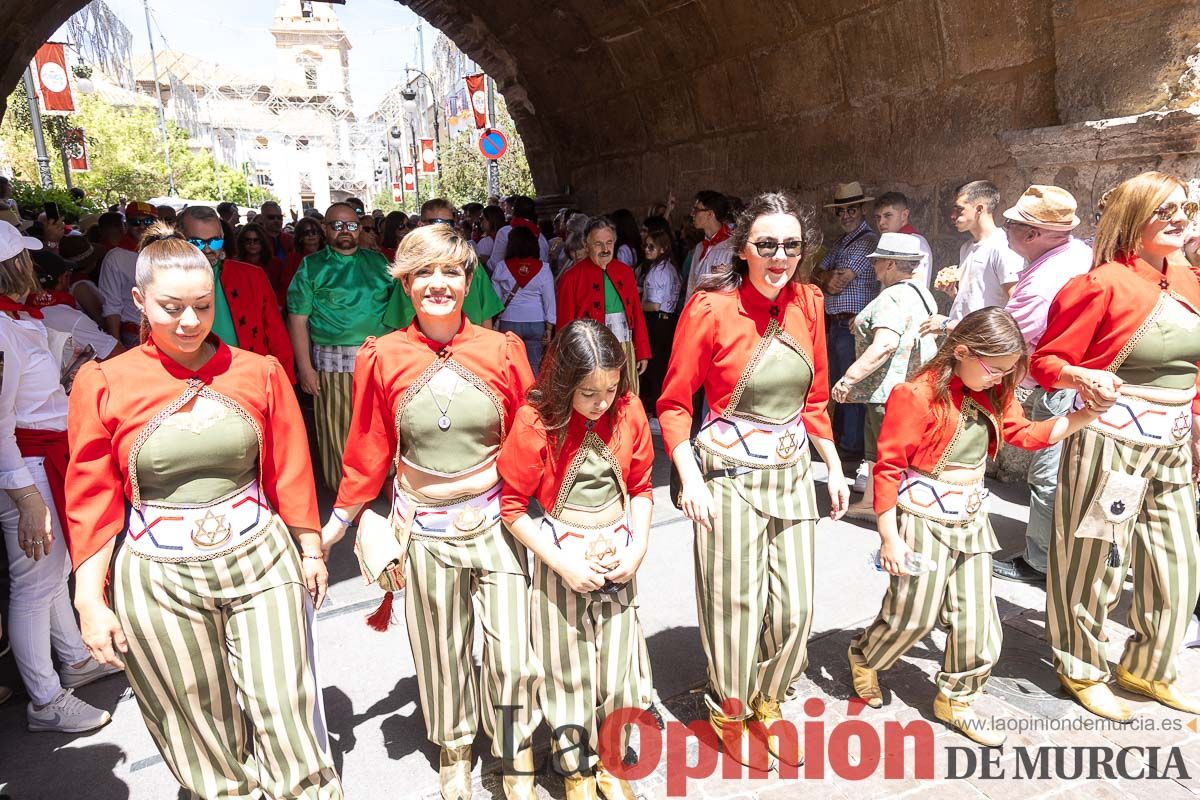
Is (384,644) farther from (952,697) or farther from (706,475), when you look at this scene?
(952,697)

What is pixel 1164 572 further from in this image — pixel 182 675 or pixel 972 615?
pixel 182 675

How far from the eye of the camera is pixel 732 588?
7.89 feet

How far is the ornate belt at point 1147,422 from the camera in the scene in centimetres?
252

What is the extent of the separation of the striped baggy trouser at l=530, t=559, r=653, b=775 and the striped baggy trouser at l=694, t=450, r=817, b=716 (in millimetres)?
313

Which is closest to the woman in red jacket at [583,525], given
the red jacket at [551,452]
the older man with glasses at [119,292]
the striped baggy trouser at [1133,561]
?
the red jacket at [551,452]

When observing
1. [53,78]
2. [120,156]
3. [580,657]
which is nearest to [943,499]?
[580,657]

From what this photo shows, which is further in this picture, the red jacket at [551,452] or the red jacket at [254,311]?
the red jacket at [254,311]

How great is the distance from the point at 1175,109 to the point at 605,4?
515 centimetres

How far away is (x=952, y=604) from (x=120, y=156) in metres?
44.5

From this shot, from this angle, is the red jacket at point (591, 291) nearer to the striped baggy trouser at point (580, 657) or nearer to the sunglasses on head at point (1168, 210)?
the striped baggy trouser at point (580, 657)

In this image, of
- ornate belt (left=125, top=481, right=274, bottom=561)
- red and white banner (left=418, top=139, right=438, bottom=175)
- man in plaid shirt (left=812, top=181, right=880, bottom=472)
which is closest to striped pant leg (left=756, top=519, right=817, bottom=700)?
ornate belt (left=125, top=481, right=274, bottom=561)

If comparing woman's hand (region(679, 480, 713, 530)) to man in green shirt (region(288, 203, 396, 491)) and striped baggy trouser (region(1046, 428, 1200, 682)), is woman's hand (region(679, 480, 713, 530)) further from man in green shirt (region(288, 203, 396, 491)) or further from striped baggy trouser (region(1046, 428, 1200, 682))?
man in green shirt (region(288, 203, 396, 491))

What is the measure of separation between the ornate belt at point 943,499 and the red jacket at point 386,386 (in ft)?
4.35

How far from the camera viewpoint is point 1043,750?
255cm
